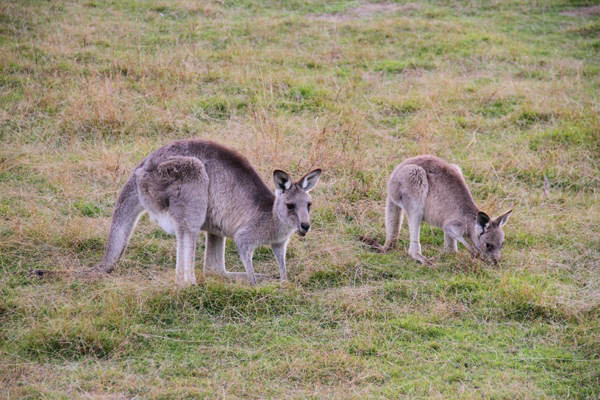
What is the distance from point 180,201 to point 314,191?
2.19m

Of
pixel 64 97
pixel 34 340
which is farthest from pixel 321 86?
pixel 34 340

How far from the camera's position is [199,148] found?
5.27 m

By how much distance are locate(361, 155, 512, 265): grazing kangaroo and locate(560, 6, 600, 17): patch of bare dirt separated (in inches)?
369

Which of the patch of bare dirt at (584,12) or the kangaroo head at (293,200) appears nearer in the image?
the kangaroo head at (293,200)

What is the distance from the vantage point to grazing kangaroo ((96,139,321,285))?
196 inches

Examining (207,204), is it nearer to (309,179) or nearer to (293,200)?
(293,200)

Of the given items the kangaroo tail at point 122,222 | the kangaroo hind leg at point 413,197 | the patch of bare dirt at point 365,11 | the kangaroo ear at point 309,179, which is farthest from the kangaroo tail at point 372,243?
the patch of bare dirt at point 365,11

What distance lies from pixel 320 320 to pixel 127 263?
6.18ft

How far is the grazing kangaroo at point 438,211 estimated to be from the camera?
5641mm

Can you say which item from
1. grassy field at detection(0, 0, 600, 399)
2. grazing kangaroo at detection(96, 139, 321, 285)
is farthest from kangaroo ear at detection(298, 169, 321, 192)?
grassy field at detection(0, 0, 600, 399)

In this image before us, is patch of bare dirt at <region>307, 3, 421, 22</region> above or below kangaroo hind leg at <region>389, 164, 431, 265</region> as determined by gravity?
above

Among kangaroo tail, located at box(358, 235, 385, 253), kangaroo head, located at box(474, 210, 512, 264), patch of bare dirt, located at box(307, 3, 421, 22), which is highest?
patch of bare dirt, located at box(307, 3, 421, 22)

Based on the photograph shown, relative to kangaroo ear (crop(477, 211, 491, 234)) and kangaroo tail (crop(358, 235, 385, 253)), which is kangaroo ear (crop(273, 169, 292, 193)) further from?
kangaroo ear (crop(477, 211, 491, 234))

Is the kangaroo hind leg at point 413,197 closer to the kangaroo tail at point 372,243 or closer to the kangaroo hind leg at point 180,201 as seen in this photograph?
the kangaroo tail at point 372,243
